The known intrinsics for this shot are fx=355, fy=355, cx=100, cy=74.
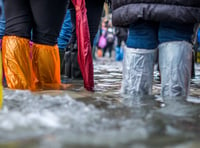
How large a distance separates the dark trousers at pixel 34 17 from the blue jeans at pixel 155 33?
530 millimetres

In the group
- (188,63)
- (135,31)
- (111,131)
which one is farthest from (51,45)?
(111,131)

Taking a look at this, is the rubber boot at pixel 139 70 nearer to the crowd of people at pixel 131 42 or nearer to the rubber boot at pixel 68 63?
the crowd of people at pixel 131 42

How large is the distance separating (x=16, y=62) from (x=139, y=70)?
0.74 meters

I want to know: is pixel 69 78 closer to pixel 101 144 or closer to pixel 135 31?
pixel 135 31

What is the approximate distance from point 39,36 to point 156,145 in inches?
61.3

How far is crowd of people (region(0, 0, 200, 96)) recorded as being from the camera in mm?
1936

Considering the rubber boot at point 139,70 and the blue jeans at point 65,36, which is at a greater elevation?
the blue jeans at point 65,36

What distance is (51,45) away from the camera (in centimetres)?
243

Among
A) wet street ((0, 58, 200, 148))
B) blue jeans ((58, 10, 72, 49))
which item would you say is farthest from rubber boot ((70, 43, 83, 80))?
wet street ((0, 58, 200, 148))

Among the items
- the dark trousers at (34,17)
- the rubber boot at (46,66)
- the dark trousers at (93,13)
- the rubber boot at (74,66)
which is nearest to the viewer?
the dark trousers at (34,17)

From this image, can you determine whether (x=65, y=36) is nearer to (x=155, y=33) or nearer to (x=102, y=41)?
(x=155, y=33)

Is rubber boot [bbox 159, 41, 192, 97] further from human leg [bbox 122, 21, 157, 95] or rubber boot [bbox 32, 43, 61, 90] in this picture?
rubber boot [bbox 32, 43, 61, 90]

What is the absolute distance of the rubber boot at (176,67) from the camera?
1.94 meters

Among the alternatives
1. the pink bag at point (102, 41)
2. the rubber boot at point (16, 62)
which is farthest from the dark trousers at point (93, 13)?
the pink bag at point (102, 41)
